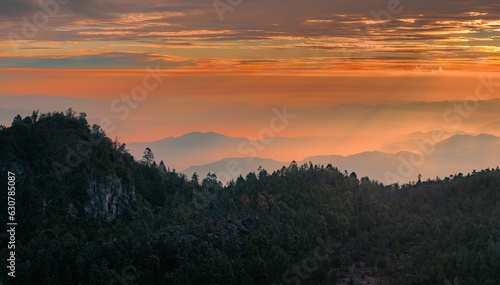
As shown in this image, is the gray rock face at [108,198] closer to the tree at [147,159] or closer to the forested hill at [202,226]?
the forested hill at [202,226]

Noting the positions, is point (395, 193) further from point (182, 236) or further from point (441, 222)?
point (182, 236)

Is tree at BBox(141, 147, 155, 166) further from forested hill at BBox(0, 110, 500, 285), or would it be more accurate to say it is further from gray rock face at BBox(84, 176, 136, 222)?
gray rock face at BBox(84, 176, 136, 222)

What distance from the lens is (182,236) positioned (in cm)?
10506

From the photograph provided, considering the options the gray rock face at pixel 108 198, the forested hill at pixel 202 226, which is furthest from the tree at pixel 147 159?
the gray rock face at pixel 108 198

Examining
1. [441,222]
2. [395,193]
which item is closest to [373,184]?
[395,193]

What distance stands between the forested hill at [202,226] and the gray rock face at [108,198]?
209 millimetres

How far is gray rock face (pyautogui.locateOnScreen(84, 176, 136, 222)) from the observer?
11412 centimetres

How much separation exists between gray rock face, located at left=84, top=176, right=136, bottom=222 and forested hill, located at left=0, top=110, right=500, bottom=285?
0.21 m

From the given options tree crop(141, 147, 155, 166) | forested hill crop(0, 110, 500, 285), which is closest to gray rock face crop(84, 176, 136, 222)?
forested hill crop(0, 110, 500, 285)

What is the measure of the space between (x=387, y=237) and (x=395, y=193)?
37321mm

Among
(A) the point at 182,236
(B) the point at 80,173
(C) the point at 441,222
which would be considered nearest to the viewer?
(A) the point at 182,236

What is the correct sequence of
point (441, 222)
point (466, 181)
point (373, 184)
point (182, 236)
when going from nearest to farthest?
point (182, 236), point (441, 222), point (466, 181), point (373, 184)

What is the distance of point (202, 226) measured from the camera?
364 ft

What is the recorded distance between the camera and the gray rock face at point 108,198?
114 m
